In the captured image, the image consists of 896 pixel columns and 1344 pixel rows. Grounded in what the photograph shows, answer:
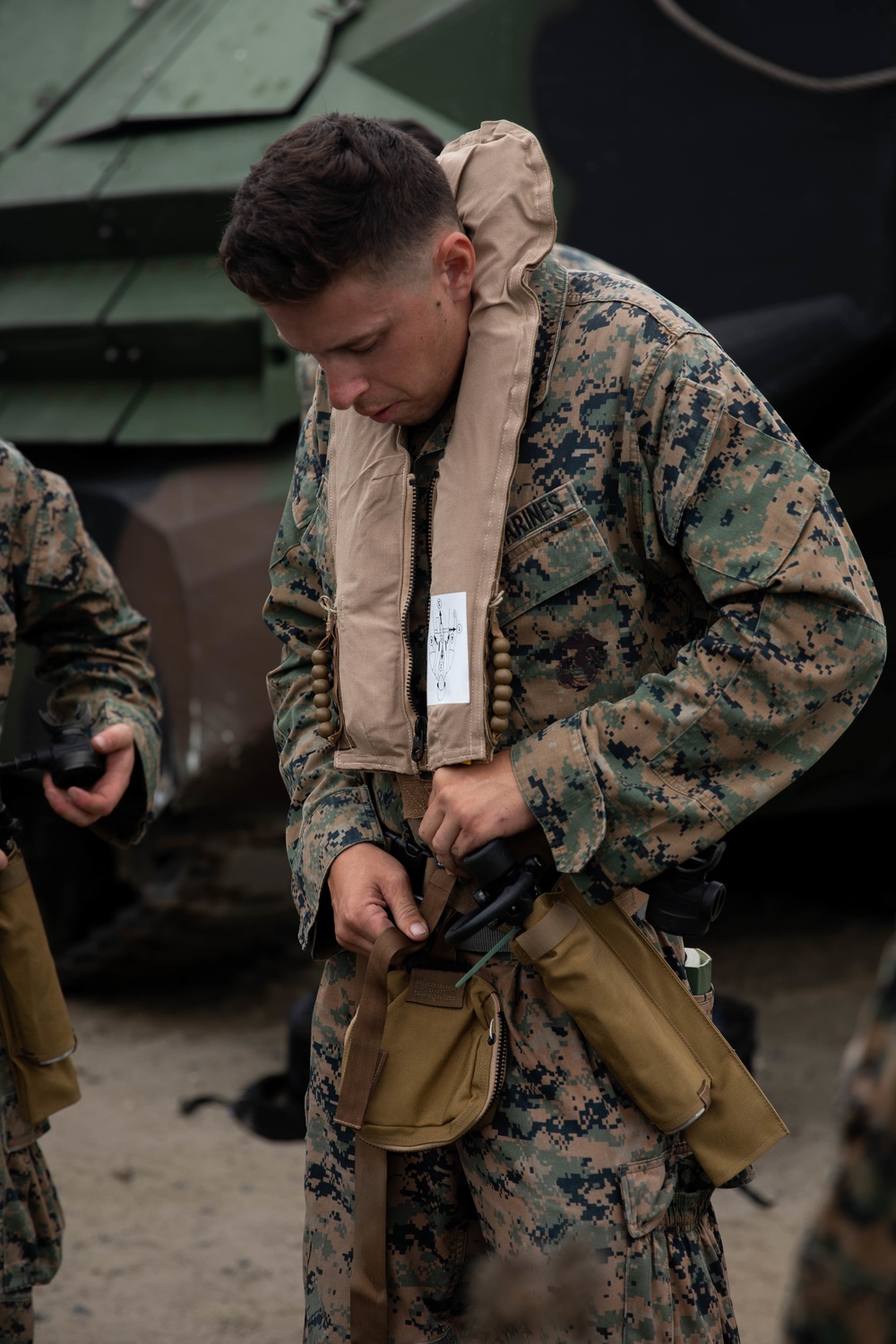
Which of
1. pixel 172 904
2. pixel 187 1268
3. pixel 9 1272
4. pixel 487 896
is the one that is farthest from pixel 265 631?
pixel 487 896

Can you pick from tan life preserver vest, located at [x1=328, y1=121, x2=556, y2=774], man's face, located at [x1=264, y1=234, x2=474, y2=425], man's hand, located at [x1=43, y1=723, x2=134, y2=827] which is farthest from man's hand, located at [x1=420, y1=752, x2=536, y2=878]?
man's hand, located at [x1=43, y1=723, x2=134, y2=827]

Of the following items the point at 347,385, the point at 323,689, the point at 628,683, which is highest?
the point at 347,385

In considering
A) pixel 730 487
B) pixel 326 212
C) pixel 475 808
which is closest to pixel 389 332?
pixel 326 212

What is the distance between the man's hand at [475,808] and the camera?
66.1 inches

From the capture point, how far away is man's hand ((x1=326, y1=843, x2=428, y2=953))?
1.80 meters

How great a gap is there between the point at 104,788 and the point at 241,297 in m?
1.90

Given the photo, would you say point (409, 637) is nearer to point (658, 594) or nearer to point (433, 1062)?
point (658, 594)

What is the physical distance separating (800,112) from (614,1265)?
→ 9.16ft

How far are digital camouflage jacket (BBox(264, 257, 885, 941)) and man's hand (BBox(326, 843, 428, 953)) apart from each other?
23cm

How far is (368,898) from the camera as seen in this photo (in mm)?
1822

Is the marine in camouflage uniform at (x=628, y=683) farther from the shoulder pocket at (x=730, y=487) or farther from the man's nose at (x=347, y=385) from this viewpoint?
the man's nose at (x=347, y=385)

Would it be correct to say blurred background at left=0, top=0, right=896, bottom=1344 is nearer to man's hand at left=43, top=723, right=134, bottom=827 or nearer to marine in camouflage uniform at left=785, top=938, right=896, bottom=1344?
man's hand at left=43, top=723, right=134, bottom=827

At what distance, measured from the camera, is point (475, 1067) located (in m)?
1.74

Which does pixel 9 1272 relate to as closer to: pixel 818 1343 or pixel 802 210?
pixel 818 1343
